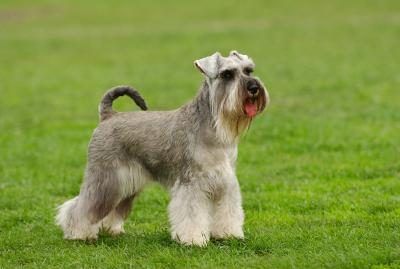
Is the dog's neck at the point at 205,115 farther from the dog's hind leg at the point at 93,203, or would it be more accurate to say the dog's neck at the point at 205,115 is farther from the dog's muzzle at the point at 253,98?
the dog's hind leg at the point at 93,203

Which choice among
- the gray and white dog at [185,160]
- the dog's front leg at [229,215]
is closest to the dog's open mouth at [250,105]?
the gray and white dog at [185,160]

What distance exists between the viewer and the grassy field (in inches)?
348

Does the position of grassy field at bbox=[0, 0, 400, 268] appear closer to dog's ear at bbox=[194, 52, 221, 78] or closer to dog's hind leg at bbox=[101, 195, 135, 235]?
dog's hind leg at bbox=[101, 195, 135, 235]

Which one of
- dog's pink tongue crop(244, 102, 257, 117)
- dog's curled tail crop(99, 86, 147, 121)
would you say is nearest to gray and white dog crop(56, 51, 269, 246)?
dog's pink tongue crop(244, 102, 257, 117)

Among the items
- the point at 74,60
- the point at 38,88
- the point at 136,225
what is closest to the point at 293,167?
the point at 136,225

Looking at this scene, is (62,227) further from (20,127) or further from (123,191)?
(20,127)

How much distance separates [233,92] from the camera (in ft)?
27.9

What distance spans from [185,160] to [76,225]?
5.22ft

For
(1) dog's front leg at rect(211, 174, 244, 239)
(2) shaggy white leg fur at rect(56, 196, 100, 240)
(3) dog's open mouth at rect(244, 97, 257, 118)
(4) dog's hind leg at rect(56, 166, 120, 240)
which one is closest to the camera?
(3) dog's open mouth at rect(244, 97, 257, 118)

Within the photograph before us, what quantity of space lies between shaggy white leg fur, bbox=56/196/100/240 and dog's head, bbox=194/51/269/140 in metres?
1.99

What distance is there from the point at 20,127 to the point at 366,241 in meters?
11.8

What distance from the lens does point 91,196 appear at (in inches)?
370

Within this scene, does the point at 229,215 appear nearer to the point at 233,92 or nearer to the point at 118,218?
the point at 233,92

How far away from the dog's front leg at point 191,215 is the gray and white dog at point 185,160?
11mm
